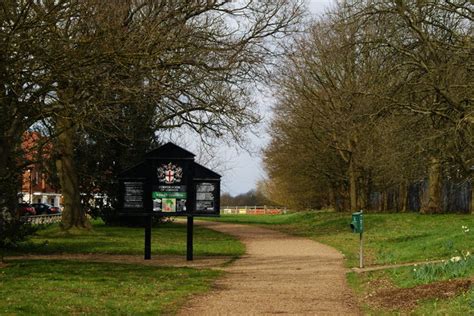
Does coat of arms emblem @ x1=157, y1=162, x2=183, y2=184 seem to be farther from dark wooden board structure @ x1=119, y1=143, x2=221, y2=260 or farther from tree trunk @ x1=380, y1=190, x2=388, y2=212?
tree trunk @ x1=380, y1=190, x2=388, y2=212

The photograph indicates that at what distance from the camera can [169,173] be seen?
19141 millimetres

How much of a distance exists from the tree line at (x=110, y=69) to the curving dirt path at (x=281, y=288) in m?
5.09

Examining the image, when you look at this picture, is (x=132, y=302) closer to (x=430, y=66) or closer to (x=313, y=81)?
(x=430, y=66)

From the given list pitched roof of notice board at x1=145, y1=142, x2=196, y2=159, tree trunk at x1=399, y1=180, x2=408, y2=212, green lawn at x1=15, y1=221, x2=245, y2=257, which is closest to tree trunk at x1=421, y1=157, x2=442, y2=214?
tree trunk at x1=399, y1=180, x2=408, y2=212

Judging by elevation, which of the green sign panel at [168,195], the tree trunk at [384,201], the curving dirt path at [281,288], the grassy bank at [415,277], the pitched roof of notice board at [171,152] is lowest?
the curving dirt path at [281,288]

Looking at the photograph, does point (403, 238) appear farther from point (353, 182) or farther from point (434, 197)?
point (353, 182)

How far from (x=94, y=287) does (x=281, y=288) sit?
366 centimetres

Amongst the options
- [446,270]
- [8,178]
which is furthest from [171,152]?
[446,270]

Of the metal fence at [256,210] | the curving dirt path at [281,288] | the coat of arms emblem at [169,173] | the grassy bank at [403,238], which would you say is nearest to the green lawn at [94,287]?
the curving dirt path at [281,288]

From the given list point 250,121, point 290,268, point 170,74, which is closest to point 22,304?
point 290,268

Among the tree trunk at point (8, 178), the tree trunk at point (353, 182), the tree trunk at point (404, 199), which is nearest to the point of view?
the tree trunk at point (8, 178)

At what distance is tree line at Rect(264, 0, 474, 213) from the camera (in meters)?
19.9

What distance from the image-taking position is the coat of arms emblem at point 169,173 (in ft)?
62.6

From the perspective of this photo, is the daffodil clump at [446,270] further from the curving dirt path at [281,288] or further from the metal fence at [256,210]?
the metal fence at [256,210]
